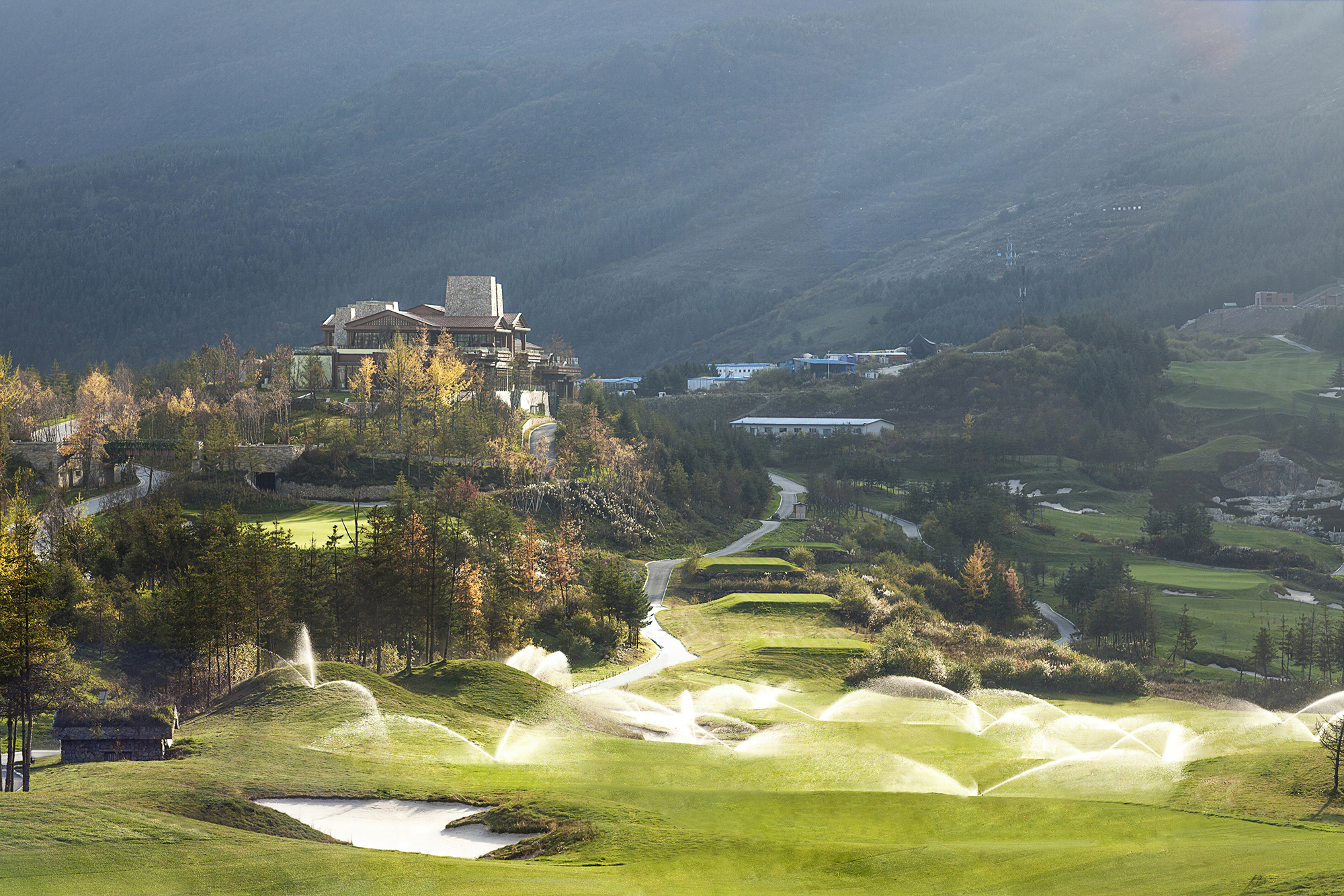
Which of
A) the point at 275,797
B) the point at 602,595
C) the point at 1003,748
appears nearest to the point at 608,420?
the point at 602,595

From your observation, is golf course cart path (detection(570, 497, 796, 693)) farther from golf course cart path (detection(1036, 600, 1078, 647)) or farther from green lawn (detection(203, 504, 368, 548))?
golf course cart path (detection(1036, 600, 1078, 647))

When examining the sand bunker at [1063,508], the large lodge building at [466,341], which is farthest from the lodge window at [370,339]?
the sand bunker at [1063,508]

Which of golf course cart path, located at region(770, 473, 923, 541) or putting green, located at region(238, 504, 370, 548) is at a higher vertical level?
putting green, located at region(238, 504, 370, 548)

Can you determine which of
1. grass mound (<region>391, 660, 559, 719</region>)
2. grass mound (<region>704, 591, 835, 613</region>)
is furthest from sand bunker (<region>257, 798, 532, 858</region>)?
grass mound (<region>704, 591, 835, 613</region>)

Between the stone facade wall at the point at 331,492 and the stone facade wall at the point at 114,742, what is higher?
the stone facade wall at the point at 331,492

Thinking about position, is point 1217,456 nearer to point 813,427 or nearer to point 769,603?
point 813,427

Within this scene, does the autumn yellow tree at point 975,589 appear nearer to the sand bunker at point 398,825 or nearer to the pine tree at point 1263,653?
the pine tree at point 1263,653

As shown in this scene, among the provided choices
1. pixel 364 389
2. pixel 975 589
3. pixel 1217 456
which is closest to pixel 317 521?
pixel 364 389
